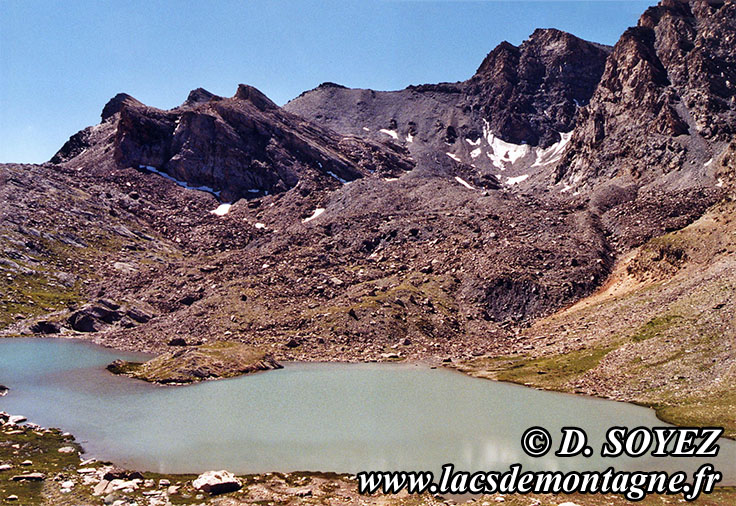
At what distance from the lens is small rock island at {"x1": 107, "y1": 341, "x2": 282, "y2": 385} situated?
245ft

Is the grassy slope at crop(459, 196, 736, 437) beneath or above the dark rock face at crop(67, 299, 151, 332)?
above

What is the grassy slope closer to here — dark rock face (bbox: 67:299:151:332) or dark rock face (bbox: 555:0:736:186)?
→ dark rock face (bbox: 555:0:736:186)

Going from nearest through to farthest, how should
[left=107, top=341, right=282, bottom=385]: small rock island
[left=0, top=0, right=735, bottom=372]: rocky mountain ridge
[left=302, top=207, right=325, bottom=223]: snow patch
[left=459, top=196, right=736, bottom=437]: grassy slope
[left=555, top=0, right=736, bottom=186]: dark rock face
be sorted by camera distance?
[left=459, top=196, right=736, bottom=437]: grassy slope
[left=107, top=341, right=282, bottom=385]: small rock island
[left=0, top=0, right=735, bottom=372]: rocky mountain ridge
[left=555, top=0, right=736, bottom=186]: dark rock face
[left=302, top=207, right=325, bottom=223]: snow patch

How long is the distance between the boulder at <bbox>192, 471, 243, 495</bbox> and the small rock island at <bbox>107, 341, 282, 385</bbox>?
39604 mm

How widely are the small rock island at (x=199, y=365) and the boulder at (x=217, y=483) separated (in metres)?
39.6

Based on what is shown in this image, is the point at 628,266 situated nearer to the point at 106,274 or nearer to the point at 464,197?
the point at 464,197

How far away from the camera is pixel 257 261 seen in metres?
134

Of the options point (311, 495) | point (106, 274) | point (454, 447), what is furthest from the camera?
point (106, 274)

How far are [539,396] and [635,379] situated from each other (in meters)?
11.0

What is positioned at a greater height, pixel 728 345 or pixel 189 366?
pixel 728 345

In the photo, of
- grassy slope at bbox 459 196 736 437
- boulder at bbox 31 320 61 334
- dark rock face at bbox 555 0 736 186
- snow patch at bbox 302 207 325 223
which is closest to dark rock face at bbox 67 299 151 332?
boulder at bbox 31 320 61 334

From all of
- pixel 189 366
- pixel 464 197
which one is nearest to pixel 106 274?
pixel 189 366

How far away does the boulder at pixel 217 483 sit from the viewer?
114 ft

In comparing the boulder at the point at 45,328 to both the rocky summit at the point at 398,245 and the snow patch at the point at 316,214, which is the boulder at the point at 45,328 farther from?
the snow patch at the point at 316,214
